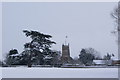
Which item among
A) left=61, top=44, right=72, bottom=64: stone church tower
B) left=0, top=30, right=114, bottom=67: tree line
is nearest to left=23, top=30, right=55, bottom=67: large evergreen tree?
left=0, top=30, right=114, bottom=67: tree line

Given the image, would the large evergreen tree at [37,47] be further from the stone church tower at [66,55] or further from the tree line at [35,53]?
the stone church tower at [66,55]

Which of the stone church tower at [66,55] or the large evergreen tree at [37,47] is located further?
the stone church tower at [66,55]

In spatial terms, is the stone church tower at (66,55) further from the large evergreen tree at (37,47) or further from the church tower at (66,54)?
the large evergreen tree at (37,47)

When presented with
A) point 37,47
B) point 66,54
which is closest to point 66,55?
point 66,54

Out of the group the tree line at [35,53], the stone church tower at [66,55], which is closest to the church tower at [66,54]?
the stone church tower at [66,55]

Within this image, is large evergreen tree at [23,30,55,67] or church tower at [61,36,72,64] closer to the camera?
large evergreen tree at [23,30,55,67]

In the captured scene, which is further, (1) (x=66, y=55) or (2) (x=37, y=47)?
(1) (x=66, y=55)

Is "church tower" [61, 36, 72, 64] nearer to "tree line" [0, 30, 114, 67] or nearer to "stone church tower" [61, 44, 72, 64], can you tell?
"stone church tower" [61, 44, 72, 64]

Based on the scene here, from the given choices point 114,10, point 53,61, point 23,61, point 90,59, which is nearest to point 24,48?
point 23,61

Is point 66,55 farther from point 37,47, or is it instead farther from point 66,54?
point 37,47

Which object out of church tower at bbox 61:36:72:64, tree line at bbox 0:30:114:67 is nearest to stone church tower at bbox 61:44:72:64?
church tower at bbox 61:36:72:64

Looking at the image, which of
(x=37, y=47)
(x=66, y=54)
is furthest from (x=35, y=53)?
(x=66, y=54)

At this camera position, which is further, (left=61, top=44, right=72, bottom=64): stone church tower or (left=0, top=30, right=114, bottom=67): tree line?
(left=61, top=44, right=72, bottom=64): stone church tower

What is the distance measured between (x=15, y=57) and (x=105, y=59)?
68.2 ft
